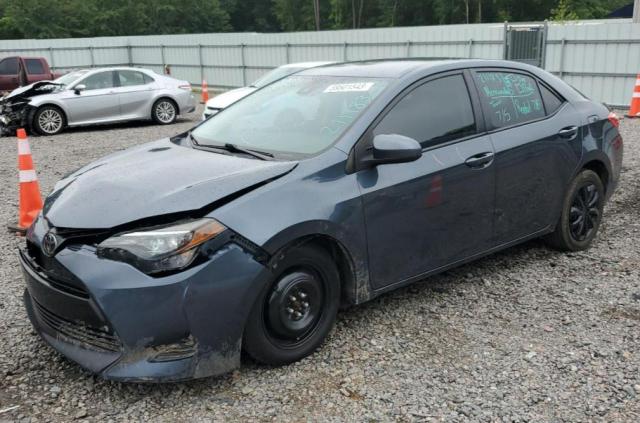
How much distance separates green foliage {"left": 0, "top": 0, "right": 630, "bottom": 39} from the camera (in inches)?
1901

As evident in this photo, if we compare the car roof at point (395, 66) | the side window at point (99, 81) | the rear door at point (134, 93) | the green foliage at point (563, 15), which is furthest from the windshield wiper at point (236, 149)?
the green foliage at point (563, 15)

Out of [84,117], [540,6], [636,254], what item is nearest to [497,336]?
[636,254]

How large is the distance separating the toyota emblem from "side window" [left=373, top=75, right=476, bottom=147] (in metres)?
1.85

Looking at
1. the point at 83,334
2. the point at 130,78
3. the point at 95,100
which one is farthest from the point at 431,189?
the point at 130,78

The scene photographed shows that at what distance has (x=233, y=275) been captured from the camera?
9.81ft

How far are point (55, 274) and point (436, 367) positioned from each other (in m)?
2.05

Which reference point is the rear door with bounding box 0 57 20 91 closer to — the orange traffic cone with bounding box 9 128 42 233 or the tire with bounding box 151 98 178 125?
the tire with bounding box 151 98 178 125

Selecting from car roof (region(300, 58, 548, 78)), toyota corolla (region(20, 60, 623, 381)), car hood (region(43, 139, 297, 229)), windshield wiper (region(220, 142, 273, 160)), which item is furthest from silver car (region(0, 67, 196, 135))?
windshield wiper (region(220, 142, 273, 160))

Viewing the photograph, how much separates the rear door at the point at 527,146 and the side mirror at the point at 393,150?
3.16 ft

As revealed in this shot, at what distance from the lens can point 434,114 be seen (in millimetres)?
4070

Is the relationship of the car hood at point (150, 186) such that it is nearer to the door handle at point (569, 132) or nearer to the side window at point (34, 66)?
the door handle at point (569, 132)

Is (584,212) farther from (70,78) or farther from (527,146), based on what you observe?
(70,78)

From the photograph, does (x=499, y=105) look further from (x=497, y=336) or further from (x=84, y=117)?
(x=84, y=117)

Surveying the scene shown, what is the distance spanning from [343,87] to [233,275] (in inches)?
65.7
